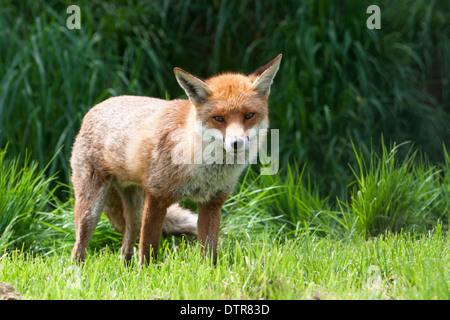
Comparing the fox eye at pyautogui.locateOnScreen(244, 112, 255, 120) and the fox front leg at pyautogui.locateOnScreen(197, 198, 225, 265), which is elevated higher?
the fox eye at pyautogui.locateOnScreen(244, 112, 255, 120)

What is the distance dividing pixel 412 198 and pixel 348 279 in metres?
2.15

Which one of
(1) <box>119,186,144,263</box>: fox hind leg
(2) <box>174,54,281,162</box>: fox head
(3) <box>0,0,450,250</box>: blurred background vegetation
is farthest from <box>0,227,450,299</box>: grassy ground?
(3) <box>0,0,450,250</box>: blurred background vegetation

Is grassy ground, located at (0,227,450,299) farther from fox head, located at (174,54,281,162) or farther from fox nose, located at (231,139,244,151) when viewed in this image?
fox head, located at (174,54,281,162)

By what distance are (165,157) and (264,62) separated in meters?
3.98

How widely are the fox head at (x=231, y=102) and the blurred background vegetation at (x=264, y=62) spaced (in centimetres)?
263

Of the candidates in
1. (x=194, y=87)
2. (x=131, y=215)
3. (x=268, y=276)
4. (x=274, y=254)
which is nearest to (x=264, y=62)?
(x=131, y=215)

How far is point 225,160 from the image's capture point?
4367 mm

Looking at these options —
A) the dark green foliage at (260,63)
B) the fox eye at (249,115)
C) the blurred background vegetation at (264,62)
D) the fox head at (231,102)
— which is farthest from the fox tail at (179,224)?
the dark green foliage at (260,63)

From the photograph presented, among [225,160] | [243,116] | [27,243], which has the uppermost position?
[243,116]

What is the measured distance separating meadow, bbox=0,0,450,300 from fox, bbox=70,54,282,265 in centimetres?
28

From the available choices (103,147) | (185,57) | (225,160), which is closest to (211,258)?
(225,160)

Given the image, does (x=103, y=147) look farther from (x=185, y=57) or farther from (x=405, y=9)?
(x=405, y=9)

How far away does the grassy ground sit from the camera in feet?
11.2

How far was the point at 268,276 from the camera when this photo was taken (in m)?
3.58
